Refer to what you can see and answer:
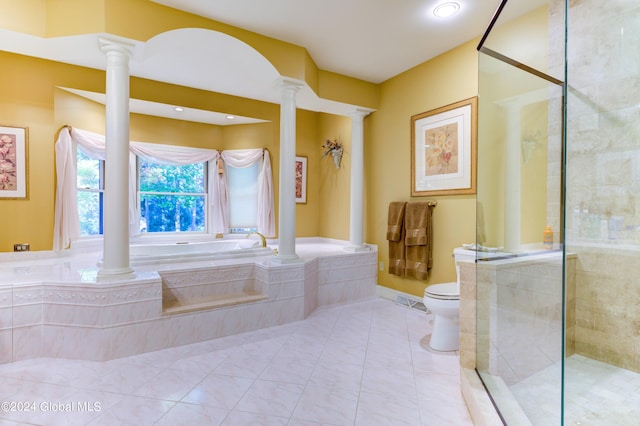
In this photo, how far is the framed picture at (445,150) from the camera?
9.48ft

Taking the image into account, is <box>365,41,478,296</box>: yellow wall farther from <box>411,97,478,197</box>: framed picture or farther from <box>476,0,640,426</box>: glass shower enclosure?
<box>476,0,640,426</box>: glass shower enclosure

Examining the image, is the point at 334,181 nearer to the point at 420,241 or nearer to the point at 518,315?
the point at 420,241

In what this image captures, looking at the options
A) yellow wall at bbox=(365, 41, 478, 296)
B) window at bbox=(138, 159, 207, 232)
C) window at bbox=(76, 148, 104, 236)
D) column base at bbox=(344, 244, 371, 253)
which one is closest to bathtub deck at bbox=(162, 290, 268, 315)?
column base at bbox=(344, 244, 371, 253)

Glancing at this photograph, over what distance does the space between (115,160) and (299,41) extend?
74.9 inches

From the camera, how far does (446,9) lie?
8.09ft

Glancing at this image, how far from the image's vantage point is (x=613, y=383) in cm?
192

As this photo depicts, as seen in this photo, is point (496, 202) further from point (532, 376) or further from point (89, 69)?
point (89, 69)

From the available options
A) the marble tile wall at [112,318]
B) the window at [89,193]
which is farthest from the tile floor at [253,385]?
the window at [89,193]

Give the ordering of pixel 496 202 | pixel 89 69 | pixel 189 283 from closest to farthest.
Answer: pixel 496 202, pixel 189 283, pixel 89 69

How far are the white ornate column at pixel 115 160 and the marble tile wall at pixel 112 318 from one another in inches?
7.7

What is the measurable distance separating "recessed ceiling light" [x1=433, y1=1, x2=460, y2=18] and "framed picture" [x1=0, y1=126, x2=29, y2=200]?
394 cm

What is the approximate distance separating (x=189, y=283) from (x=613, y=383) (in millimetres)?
3077

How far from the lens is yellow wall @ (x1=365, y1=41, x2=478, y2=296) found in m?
2.97

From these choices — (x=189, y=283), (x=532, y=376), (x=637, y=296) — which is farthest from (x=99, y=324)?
(x=637, y=296)
